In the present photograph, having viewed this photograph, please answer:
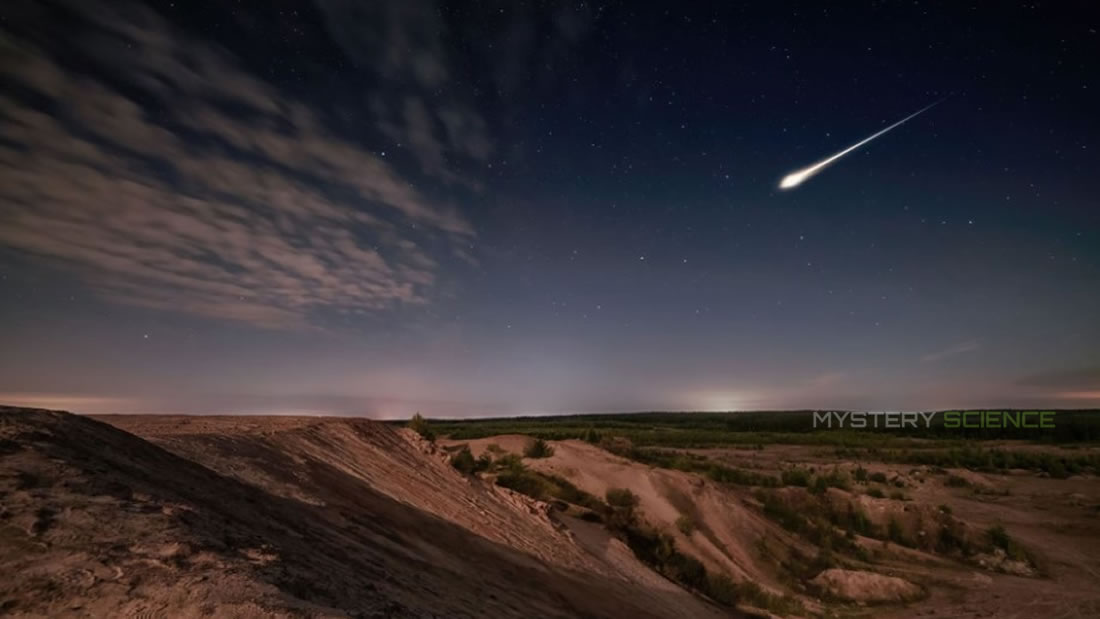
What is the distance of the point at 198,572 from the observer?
9.20 ft

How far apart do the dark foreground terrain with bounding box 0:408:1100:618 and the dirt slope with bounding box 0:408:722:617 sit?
22mm

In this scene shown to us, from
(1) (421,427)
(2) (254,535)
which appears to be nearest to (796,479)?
(1) (421,427)

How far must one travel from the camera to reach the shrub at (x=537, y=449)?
1912 centimetres

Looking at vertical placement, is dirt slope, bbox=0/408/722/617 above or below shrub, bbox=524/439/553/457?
above

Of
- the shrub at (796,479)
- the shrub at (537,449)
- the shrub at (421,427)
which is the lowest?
the shrub at (796,479)

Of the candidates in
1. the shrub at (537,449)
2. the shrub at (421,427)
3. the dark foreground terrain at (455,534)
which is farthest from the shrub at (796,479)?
the shrub at (421,427)

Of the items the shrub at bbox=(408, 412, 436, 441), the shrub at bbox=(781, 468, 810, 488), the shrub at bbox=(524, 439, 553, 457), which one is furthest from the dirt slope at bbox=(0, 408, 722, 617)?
the shrub at bbox=(781, 468, 810, 488)

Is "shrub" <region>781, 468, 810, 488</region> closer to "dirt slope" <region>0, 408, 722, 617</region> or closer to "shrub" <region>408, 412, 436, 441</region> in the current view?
"dirt slope" <region>0, 408, 722, 617</region>

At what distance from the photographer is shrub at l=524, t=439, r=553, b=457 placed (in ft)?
62.7

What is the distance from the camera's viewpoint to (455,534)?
782cm

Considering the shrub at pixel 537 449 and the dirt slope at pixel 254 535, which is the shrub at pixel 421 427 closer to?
the dirt slope at pixel 254 535

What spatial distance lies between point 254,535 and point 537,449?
52.3 ft

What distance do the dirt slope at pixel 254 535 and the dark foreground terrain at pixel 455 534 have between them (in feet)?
0.07

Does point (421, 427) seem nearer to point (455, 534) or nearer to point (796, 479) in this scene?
point (455, 534)
